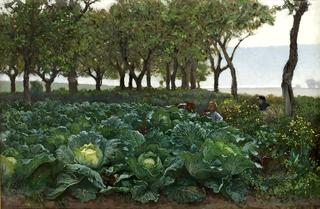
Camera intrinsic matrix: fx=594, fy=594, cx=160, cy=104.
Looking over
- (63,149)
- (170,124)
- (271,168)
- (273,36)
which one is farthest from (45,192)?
(273,36)

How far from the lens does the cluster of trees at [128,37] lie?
588 centimetres

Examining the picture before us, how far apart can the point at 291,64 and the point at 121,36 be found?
1.78 m

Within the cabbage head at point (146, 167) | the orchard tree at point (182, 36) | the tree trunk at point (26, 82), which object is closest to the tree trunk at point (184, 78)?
the orchard tree at point (182, 36)

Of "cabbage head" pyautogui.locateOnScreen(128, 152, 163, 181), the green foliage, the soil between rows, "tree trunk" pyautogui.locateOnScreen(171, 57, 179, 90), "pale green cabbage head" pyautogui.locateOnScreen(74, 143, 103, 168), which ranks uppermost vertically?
→ "tree trunk" pyautogui.locateOnScreen(171, 57, 179, 90)

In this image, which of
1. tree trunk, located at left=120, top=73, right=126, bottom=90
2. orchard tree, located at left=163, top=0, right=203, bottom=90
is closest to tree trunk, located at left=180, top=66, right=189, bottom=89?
orchard tree, located at left=163, top=0, right=203, bottom=90

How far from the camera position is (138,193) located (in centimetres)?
538

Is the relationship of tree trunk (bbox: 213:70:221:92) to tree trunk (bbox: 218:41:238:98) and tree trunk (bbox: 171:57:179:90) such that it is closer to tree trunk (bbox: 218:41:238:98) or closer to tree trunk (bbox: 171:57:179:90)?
tree trunk (bbox: 218:41:238:98)

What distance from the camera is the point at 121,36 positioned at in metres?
6.26

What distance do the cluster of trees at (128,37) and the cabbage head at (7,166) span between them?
741 mm

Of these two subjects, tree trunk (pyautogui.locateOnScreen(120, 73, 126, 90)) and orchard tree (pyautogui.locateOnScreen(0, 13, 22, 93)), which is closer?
orchard tree (pyautogui.locateOnScreen(0, 13, 22, 93))

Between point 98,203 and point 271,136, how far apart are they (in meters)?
1.93

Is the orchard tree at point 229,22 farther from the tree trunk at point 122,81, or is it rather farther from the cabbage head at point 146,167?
the cabbage head at point 146,167

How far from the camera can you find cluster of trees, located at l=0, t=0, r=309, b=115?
588 cm

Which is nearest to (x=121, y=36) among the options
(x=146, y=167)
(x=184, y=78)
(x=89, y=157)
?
(x=184, y=78)
